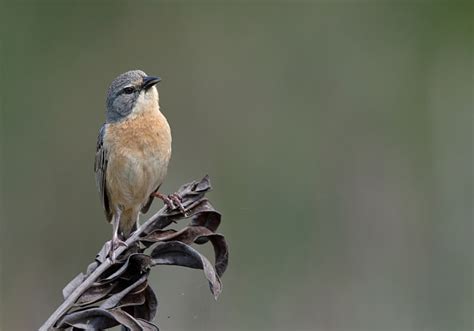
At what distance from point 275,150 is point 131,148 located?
2591mm

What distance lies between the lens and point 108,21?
704 cm

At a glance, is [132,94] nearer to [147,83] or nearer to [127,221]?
[147,83]

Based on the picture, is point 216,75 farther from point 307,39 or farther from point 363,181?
point 363,181

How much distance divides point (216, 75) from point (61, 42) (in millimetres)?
1375

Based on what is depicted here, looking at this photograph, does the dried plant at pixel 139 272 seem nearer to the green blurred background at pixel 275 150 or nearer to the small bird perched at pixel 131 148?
the small bird perched at pixel 131 148

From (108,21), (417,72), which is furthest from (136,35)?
(417,72)

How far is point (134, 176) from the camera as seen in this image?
4.04 meters

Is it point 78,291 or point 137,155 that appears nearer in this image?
point 78,291

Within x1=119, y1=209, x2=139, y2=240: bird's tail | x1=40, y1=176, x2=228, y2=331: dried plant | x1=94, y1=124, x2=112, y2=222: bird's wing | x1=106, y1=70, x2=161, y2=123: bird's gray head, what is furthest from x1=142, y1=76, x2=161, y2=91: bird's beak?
x1=40, y1=176, x2=228, y2=331: dried plant

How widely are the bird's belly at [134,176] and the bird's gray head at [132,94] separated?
0.25 meters

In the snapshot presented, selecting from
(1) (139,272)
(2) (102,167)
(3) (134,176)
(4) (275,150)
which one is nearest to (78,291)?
(1) (139,272)

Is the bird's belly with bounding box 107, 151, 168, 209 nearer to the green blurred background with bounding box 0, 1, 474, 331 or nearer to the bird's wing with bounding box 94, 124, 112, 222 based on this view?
the bird's wing with bounding box 94, 124, 112, 222

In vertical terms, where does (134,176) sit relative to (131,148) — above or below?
below

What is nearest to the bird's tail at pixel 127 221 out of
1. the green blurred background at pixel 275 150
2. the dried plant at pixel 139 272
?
the green blurred background at pixel 275 150
